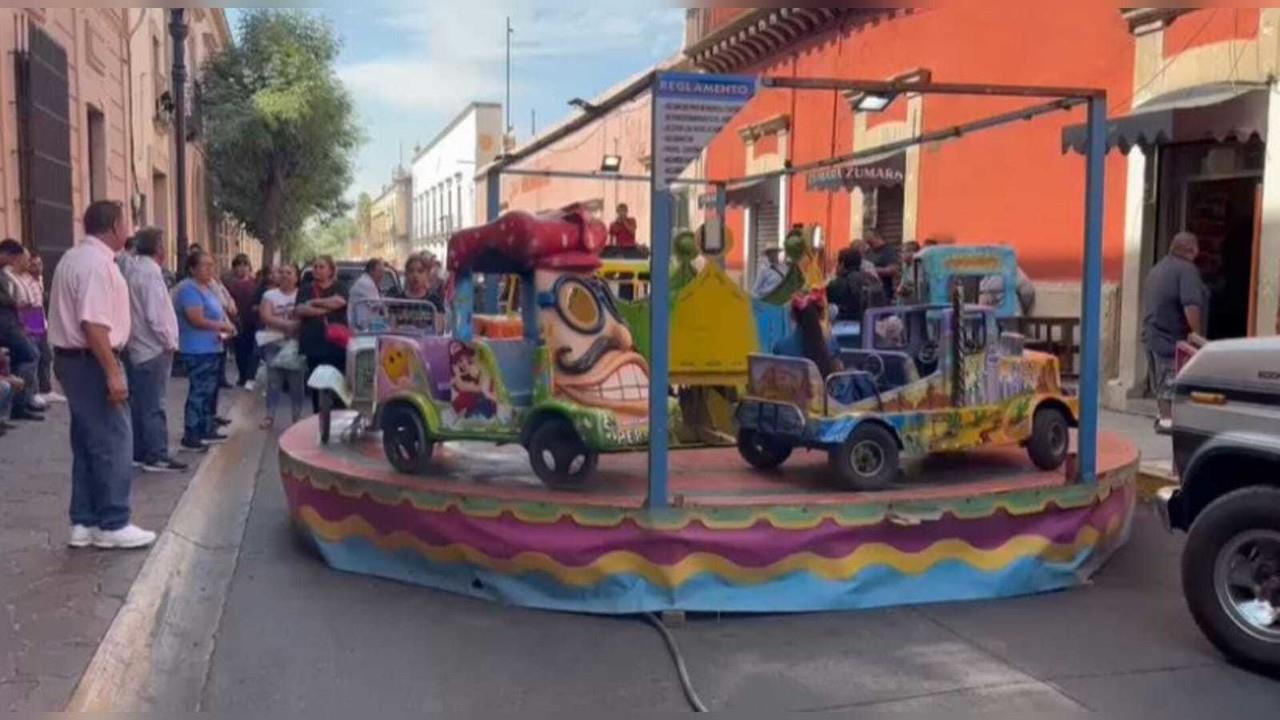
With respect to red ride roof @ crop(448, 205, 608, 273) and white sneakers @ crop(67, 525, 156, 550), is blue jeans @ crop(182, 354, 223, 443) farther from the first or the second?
red ride roof @ crop(448, 205, 608, 273)

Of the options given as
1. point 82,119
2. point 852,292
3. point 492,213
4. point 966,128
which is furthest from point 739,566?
point 82,119

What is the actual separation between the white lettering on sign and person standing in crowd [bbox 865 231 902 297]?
6.88 metres

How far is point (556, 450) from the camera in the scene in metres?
6.01

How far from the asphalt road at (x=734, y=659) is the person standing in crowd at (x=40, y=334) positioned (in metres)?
5.77

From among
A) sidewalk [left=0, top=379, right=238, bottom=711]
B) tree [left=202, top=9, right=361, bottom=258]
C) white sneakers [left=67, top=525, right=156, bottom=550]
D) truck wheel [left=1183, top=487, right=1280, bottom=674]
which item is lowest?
sidewalk [left=0, top=379, right=238, bottom=711]

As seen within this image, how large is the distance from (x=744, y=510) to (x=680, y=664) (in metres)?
0.86

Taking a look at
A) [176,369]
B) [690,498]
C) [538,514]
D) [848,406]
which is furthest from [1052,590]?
[176,369]

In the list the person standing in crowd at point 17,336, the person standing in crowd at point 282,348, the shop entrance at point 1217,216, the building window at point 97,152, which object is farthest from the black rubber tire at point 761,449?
the building window at point 97,152

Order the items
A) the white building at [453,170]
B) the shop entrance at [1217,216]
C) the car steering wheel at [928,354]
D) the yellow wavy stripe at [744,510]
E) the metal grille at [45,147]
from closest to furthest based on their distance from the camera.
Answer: the yellow wavy stripe at [744,510] → the car steering wheel at [928,354] → the shop entrance at [1217,216] → the metal grille at [45,147] → the white building at [453,170]

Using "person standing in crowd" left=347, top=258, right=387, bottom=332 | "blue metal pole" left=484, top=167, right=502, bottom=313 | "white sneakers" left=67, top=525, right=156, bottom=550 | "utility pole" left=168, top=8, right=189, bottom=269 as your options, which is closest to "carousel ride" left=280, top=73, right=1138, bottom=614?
"white sneakers" left=67, top=525, right=156, bottom=550

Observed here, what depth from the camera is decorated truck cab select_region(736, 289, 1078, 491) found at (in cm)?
600

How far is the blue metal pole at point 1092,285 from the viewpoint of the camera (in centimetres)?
573

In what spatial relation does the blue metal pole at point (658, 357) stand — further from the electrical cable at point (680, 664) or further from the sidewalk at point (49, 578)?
the sidewalk at point (49, 578)

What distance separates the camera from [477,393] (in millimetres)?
6219
